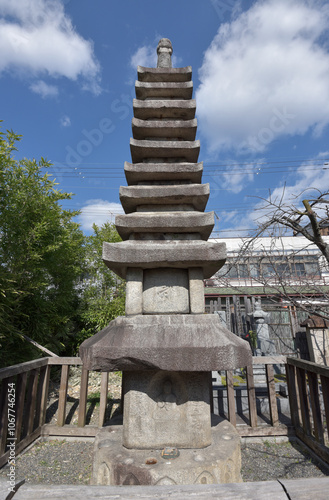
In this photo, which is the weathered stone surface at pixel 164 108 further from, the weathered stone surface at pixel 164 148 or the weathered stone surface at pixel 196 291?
the weathered stone surface at pixel 196 291

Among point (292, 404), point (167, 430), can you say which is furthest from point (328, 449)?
point (167, 430)

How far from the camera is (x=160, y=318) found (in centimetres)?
289

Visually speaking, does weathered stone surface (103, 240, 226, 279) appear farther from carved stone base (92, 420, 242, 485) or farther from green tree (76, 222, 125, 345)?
green tree (76, 222, 125, 345)

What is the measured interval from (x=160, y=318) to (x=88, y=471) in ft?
8.52

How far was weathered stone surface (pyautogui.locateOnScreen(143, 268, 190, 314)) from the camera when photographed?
10.0ft

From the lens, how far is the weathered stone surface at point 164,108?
→ 3893mm

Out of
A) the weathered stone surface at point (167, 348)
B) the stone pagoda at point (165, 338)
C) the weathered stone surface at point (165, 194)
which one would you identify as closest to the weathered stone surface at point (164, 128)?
the stone pagoda at point (165, 338)

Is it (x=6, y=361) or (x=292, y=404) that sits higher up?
(x=6, y=361)

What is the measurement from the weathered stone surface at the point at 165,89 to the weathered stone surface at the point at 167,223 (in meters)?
2.19

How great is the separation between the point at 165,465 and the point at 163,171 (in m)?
3.26

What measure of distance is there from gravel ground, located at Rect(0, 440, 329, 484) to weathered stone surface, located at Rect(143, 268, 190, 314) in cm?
240

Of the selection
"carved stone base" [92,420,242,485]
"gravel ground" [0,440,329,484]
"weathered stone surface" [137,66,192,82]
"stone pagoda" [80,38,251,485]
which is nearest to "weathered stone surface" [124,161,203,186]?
"stone pagoda" [80,38,251,485]

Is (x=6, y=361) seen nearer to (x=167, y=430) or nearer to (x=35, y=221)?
(x=35, y=221)

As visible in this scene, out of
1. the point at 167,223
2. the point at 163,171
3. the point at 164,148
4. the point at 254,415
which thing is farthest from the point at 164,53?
the point at 254,415
